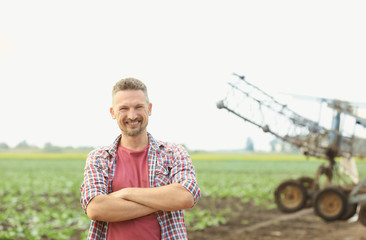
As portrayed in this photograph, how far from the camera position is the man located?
239 cm

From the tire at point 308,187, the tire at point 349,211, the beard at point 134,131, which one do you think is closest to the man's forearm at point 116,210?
the beard at point 134,131

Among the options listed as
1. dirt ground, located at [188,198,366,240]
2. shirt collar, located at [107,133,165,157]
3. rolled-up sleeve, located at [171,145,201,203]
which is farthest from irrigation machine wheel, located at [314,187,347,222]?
shirt collar, located at [107,133,165,157]

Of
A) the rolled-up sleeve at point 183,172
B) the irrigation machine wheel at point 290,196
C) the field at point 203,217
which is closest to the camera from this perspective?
the rolled-up sleeve at point 183,172

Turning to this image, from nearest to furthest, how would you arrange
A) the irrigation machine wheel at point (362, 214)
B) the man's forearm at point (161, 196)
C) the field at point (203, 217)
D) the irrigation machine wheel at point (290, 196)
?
the man's forearm at point (161, 196) < the irrigation machine wheel at point (362, 214) < the field at point (203, 217) < the irrigation machine wheel at point (290, 196)

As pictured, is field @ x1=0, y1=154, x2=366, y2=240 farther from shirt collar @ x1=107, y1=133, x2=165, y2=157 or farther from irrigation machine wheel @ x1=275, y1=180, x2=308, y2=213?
shirt collar @ x1=107, y1=133, x2=165, y2=157

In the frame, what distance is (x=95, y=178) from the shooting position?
8.11 feet

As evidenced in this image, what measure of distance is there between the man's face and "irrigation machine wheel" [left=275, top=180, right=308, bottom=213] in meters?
9.00

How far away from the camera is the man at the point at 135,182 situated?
2.39 meters

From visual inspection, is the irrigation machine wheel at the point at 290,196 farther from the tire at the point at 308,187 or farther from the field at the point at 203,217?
the field at the point at 203,217

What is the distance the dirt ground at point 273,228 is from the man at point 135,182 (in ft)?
26.1

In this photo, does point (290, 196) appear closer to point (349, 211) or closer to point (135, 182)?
point (349, 211)

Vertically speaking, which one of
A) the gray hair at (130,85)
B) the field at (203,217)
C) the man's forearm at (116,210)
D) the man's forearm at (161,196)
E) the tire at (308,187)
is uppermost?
the gray hair at (130,85)

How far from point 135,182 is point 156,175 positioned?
0.13 metres

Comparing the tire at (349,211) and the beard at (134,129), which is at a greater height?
the beard at (134,129)
